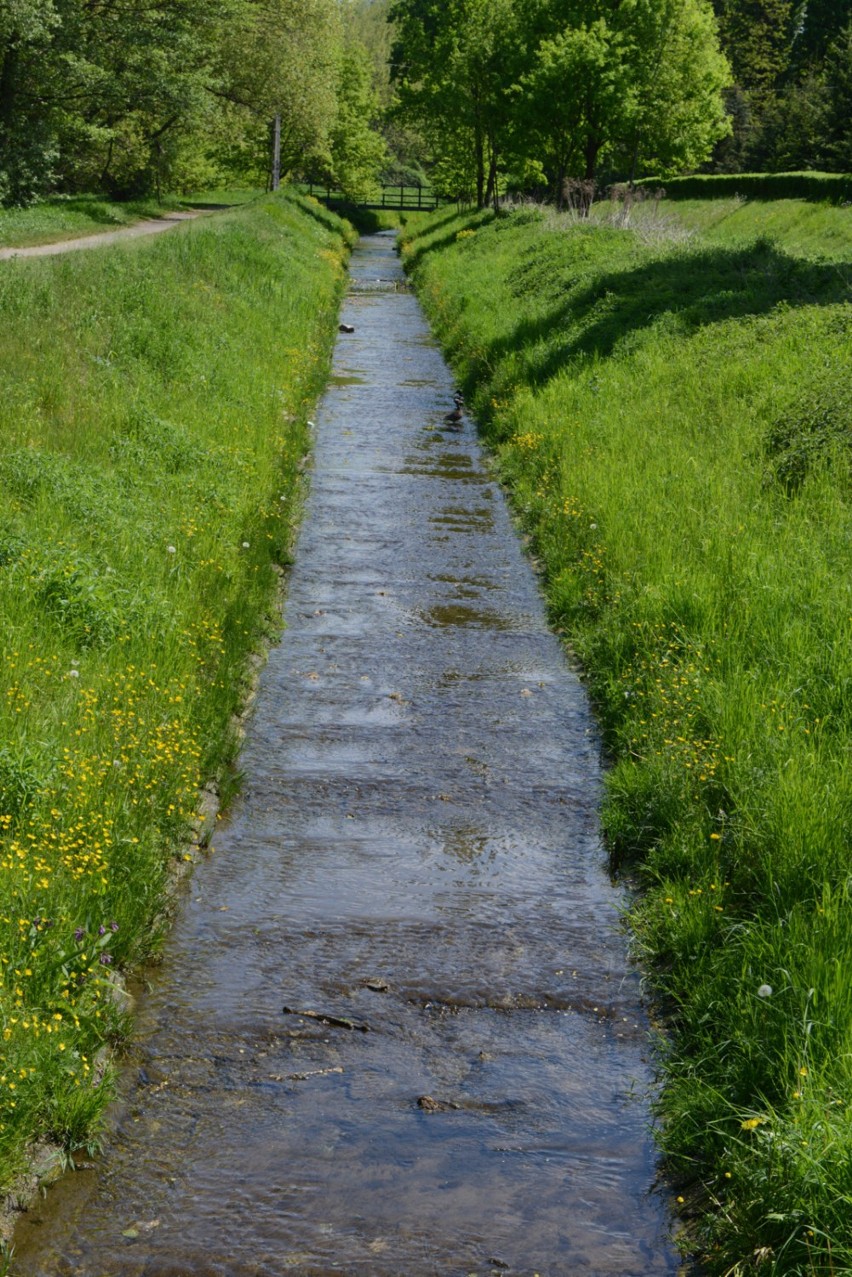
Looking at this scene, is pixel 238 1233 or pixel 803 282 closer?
pixel 238 1233

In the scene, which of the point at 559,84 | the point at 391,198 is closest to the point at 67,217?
the point at 559,84

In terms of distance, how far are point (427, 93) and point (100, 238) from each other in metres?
32.2

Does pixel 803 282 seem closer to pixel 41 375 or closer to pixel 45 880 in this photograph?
pixel 41 375

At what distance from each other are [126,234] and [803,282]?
2120cm

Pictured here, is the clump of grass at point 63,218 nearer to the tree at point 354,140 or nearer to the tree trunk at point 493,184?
the tree trunk at point 493,184

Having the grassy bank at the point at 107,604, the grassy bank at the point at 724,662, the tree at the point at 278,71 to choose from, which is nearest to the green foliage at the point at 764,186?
the tree at the point at 278,71

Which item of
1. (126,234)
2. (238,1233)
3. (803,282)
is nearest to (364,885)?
(238,1233)

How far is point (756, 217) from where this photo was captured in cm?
4625

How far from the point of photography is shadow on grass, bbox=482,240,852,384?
19156mm

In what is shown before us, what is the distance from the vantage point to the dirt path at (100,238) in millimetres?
26717

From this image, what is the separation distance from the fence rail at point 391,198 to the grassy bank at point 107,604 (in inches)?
2434

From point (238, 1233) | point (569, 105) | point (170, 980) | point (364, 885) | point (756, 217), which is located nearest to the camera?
point (238, 1233)

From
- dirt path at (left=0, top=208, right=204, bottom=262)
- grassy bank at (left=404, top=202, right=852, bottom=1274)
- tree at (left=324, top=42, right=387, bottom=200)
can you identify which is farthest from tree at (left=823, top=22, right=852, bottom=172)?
grassy bank at (left=404, top=202, right=852, bottom=1274)

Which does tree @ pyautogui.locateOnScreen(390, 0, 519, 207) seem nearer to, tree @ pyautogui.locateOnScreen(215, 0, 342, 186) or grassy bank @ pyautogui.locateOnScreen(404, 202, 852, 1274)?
tree @ pyautogui.locateOnScreen(215, 0, 342, 186)
